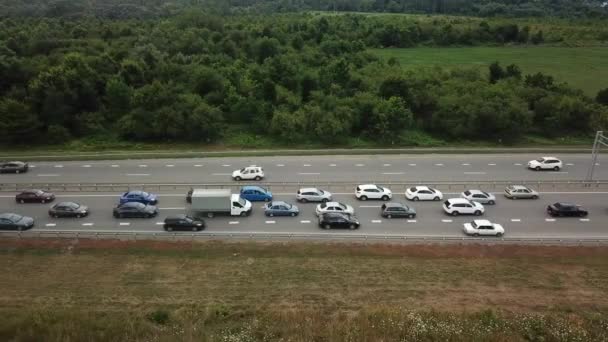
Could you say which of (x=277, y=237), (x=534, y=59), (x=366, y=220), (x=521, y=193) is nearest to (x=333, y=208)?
(x=366, y=220)

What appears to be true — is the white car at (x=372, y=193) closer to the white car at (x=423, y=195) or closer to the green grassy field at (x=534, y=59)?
the white car at (x=423, y=195)

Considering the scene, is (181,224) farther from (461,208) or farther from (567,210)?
(567,210)

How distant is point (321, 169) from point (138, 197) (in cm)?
1638

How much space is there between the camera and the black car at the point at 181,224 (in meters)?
32.8

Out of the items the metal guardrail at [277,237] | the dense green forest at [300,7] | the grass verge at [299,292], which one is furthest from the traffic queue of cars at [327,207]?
the dense green forest at [300,7]

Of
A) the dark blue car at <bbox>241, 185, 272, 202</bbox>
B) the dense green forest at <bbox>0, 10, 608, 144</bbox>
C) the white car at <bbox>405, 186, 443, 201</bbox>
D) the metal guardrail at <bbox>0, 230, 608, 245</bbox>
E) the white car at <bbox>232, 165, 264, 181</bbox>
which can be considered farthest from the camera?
the dense green forest at <bbox>0, 10, 608, 144</bbox>

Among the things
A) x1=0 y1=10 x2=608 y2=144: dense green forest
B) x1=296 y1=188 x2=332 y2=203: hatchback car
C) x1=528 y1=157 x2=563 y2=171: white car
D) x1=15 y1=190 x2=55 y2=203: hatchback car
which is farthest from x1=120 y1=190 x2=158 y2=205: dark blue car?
x1=528 y1=157 x2=563 y2=171: white car

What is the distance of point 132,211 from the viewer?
3447 centimetres

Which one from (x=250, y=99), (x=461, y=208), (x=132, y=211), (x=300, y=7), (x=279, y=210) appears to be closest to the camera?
(x=132, y=211)

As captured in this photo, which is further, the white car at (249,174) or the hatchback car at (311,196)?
the white car at (249,174)

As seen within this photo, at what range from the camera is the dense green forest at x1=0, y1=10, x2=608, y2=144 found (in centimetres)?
5219

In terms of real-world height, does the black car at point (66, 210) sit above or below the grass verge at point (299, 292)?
above

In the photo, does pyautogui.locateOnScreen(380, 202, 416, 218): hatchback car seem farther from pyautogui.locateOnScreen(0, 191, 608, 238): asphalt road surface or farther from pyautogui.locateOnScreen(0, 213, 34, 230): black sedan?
pyautogui.locateOnScreen(0, 213, 34, 230): black sedan

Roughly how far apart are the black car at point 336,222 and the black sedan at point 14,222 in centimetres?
2044
